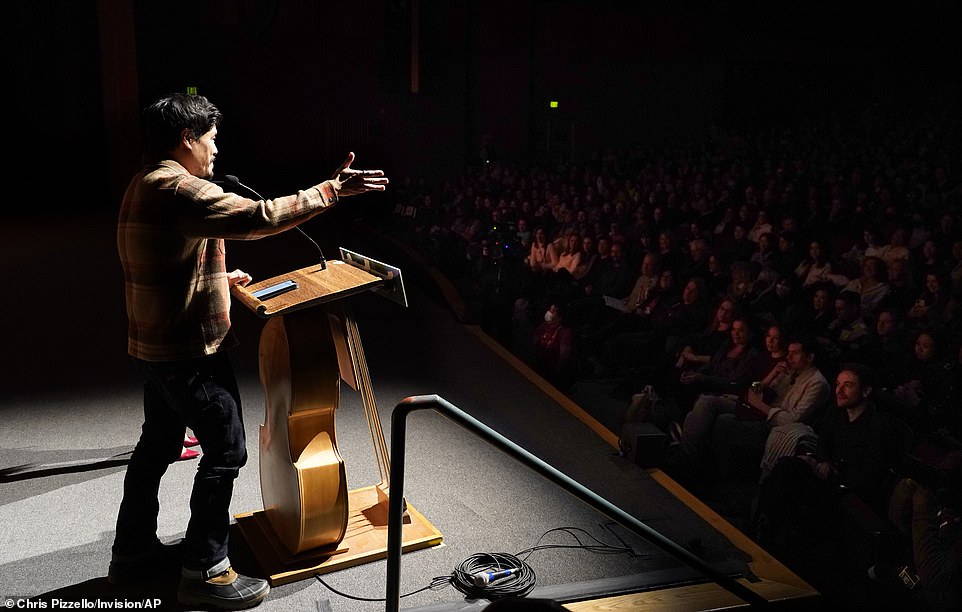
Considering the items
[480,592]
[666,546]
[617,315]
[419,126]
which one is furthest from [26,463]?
[419,126]

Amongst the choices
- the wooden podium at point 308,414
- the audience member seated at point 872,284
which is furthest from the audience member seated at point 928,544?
the audience member seated at point 872,284

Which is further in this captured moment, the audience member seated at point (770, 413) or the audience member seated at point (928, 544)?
the audience member seated at point (770, 413)

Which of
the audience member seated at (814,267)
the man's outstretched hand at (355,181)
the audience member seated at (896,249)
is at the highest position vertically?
the man's outstretched hand at (355,181)

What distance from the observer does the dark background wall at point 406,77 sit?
8.38 metres

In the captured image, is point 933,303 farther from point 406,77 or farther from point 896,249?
point 406,77

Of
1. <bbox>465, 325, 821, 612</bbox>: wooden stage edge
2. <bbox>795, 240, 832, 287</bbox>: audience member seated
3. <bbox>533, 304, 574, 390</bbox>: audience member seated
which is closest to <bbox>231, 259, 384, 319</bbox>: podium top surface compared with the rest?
<bbox>465, 325, 821, 612</bbox>: wooden stage edge

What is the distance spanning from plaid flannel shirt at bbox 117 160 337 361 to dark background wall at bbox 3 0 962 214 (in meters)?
7.12

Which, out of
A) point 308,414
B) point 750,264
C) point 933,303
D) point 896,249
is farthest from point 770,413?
point 308,414

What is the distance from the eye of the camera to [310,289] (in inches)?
90.1

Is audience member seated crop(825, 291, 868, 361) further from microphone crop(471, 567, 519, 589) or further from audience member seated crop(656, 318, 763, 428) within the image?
microphone crop(471, 567, 519, 589)

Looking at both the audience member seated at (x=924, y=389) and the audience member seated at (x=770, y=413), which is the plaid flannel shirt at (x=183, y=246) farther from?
the audience member seated at (x=924, y=389)

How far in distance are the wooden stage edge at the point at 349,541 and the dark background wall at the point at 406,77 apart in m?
6.74

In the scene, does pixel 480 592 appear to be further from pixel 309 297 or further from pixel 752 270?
pixel 752 270

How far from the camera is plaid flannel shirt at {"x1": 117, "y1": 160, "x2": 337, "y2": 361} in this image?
1.96 meters
